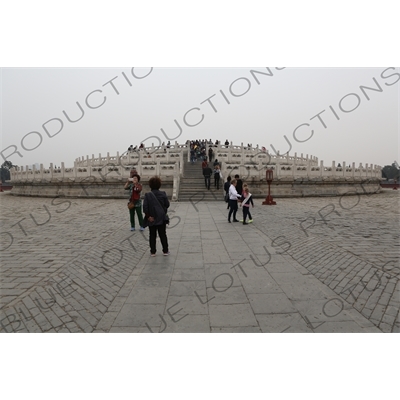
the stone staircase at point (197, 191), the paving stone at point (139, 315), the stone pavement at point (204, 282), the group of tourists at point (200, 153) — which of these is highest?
the group of tourists at point (200, 153)

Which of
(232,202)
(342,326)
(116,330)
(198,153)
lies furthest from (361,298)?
(198,153)

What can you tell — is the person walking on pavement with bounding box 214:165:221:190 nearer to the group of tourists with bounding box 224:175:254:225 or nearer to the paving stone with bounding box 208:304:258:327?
the group of tourists with bounding box 224:175:254:225

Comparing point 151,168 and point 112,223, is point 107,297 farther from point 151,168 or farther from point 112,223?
point 151,168

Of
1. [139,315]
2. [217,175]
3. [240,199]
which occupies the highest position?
[217,175]

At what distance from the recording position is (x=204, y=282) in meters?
3.79

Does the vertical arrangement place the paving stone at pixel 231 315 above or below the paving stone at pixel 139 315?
below

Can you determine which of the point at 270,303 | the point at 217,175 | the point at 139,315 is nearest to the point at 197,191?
the point at 217,175

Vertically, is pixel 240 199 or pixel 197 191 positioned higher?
pixel 240 199

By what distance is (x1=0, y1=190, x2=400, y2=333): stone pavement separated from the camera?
280 cm

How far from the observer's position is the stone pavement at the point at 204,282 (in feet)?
9.20

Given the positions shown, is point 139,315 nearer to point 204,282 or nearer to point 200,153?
point 204,282

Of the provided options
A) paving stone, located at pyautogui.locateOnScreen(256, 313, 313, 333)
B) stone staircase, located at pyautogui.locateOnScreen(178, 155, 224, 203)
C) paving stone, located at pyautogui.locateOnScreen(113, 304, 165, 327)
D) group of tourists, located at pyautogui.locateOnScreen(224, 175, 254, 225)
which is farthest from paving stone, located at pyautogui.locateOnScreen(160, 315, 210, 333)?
stone staircase, located at pyautogui.locateOnScreen(178, 155, 224, 203)

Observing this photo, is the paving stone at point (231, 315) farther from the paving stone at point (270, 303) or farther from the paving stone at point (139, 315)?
the paving stone at point (139, 315)

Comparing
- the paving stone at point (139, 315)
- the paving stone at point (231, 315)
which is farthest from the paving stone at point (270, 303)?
the paving stone at point (139, 315)
